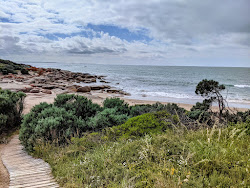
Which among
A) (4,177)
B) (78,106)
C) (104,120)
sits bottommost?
(4,177)

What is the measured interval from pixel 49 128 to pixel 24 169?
1.36 metres

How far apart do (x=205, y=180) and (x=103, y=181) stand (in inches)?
70.5

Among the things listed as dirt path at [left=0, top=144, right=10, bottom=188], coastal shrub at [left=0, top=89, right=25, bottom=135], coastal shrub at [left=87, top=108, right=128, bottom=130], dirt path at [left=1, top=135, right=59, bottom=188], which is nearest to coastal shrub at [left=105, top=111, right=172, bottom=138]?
coastal shrub at [left=87, top=108, right=128, bottom=130]

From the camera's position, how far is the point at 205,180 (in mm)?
2973

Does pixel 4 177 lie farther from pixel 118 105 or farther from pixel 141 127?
pixel 118 105

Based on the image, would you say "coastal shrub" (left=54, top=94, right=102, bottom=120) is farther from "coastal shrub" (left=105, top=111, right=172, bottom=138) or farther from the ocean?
the ocean

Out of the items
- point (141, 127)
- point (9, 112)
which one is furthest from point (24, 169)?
point (9, 112)

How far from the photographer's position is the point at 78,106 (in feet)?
25.7

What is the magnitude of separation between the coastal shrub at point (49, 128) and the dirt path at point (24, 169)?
14.5 inches

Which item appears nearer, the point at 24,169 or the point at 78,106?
the point at 24,169

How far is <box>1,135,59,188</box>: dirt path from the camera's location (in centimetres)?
404

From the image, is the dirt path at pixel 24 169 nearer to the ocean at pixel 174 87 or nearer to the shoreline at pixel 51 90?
the shoreline at pixel 51 90

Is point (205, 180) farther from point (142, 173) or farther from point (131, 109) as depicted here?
point (131, 109)

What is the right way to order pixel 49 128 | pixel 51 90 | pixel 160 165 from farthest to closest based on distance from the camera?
pixel 51 90, pixel 49 128, pixel 160 165
